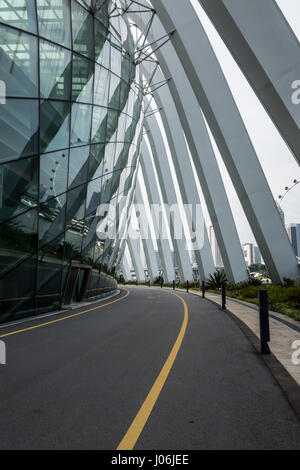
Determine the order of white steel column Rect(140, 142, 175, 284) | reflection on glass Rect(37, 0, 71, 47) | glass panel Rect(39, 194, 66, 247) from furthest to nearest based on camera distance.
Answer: white steel column Rect(140, 142, 175, 284) → glass panel Rect(39, 194, 66, 247) → reflection on glass Rect(37, 0, 71, 47)

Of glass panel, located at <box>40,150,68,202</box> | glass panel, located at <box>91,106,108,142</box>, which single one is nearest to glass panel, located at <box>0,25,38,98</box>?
glass panel, located at <box>40,150,68,202</box>

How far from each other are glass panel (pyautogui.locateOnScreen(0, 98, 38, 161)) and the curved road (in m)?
5.45

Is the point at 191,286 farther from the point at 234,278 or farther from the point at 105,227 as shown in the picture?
the point at 105,227

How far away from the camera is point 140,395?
422cm

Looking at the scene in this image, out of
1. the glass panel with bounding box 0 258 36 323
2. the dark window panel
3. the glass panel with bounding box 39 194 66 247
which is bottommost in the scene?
the glass panel with bounding box 0 258 36 323

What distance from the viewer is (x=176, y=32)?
20.2 meters

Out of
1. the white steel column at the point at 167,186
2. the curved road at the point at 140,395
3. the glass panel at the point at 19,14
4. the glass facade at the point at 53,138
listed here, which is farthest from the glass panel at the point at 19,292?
the white steel column at the point at 167,186

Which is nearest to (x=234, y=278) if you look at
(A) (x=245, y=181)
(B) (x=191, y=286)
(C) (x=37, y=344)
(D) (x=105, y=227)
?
(A) (x=245, y=181)

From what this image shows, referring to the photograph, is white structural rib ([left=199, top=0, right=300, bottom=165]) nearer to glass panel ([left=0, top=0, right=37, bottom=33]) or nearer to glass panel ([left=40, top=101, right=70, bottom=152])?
glass panel ([left=40, top=101, right=70, bottom=152])

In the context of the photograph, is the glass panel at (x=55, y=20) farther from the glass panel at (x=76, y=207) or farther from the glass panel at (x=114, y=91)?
the glass panel at (x=76, y=207)

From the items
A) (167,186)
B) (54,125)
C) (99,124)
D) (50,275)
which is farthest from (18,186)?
(167,186)

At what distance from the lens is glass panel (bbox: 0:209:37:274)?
33.5ft

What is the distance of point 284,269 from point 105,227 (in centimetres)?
1021

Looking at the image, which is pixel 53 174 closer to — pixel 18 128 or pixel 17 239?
pixel 18 128
